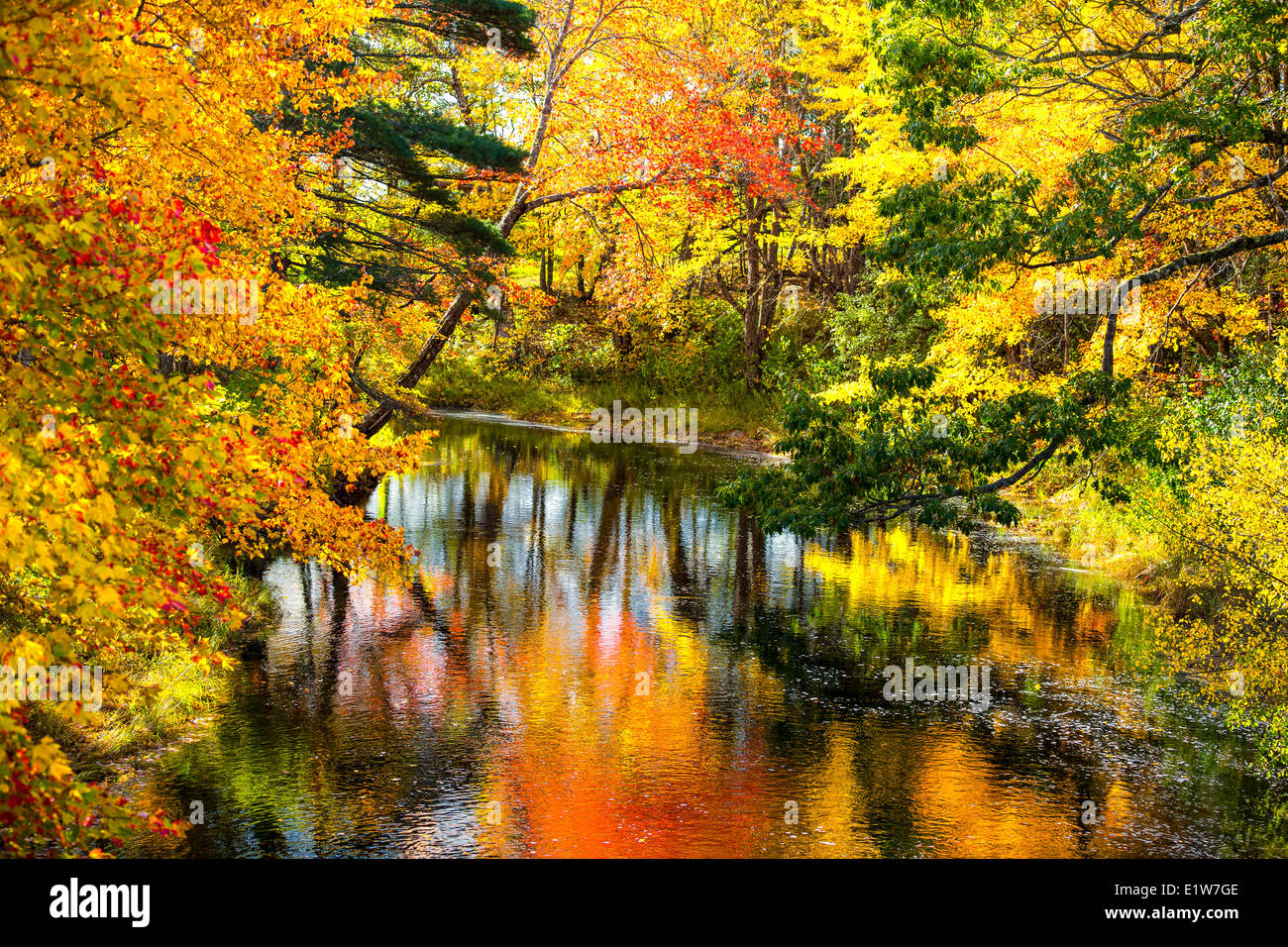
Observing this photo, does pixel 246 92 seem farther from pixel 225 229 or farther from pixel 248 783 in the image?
pixel 248 783

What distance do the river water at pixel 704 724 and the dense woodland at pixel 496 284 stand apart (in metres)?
1.11

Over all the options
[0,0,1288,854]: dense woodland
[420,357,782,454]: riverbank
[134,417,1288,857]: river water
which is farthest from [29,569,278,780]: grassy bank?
[420,357,782,454]: riverbank

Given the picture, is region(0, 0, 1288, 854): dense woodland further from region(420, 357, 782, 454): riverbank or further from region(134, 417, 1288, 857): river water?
region(420, 357, 782, 454): riverbank

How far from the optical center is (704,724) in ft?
44.8

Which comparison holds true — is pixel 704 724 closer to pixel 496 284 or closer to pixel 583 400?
pixel 496 284

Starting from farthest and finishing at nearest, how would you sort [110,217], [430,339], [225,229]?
[430,339]
[225,229]
[110,217]

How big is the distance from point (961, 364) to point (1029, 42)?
893cm

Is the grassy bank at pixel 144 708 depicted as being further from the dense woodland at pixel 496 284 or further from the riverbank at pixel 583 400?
the riverbank at pixel 583 400

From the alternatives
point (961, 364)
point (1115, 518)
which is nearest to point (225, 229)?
point (961, 364)

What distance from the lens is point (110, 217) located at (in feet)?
22.3

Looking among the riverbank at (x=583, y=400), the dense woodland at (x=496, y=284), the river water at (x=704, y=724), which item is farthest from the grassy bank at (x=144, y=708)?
the riverbank at (x=583, y=400)


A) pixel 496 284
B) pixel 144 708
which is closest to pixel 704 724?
pixel 144 708

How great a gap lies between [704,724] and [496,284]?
10377 mm
